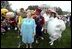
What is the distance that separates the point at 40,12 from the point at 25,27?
496 millimetres

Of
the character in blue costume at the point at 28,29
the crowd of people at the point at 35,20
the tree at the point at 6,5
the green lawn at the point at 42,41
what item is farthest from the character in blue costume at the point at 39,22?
the tree at the point at 6,5

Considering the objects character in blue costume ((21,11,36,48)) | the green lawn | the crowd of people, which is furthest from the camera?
the green lawn

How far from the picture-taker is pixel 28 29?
9.77ft

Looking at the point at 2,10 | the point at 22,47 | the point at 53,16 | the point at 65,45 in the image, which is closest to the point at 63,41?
the point at 65,45

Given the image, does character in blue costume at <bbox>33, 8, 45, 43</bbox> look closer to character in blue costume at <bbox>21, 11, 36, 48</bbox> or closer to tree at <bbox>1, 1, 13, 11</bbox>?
character in blue costume at <bbox>21, 11, 36, 48</bbox>

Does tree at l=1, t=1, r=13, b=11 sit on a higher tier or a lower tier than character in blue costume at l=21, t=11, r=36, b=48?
higher

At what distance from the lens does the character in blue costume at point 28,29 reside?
2973mm

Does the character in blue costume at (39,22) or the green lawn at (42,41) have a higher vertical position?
the character in blue costume at (39,22)

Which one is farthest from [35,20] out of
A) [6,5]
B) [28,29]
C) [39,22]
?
[6,5]

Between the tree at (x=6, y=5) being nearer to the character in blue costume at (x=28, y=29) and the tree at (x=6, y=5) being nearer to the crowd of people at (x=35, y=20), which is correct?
the crowd of people at (x=35, y=20)

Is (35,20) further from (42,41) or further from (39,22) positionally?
(42,41)

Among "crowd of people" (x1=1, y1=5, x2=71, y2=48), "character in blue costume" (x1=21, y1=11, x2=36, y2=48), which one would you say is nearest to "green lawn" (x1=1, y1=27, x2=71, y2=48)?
"crowd of people" (x1=1, y1=5, x2=71, y2=48)

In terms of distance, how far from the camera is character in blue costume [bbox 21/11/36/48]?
2973mm

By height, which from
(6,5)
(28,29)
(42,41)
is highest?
(6,5)
